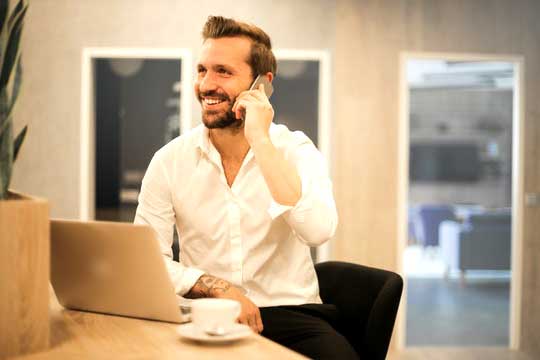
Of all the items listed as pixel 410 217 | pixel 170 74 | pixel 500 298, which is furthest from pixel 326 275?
pixel 410 217

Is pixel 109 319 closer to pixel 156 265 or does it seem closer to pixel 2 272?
pixel 156 265

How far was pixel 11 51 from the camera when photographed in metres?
1.16

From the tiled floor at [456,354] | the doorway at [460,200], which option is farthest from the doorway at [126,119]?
the tiled floor at [456,354]

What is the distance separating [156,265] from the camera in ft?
4.24

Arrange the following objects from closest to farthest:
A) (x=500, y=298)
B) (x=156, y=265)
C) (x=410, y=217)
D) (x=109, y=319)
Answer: (x=156, y=265)
(x=109, y=319)
(x=500, y=298)
(x=410, y=217)

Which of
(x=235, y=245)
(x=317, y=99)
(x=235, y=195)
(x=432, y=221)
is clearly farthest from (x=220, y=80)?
(x=432, y=221)

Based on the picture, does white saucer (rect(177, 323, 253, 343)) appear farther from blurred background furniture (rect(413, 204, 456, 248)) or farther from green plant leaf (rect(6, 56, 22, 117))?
blurred background furniture (rect(413, 204, 456, 248))

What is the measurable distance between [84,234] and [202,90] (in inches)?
28.7

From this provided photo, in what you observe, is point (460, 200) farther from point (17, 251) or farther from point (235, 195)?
point (17, 251)

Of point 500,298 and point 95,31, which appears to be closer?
point 95,31

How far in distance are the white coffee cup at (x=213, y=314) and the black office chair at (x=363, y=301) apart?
75cm

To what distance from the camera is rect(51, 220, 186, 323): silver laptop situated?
1295 millimetres

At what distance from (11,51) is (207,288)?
0.74 meters

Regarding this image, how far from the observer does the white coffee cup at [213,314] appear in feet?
3.95
